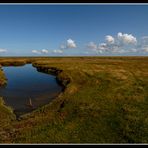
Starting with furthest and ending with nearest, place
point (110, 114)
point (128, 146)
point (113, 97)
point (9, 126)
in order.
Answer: point (113, 97) < point (110, 114) < point (9, 126) < point (128, 146)

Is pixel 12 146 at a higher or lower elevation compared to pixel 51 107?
higher

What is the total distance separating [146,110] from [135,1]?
1626 cm

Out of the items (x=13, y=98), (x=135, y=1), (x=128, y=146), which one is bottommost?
(x=13, y=98)

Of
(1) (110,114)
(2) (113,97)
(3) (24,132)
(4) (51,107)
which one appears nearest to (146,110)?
(1) (110,114)

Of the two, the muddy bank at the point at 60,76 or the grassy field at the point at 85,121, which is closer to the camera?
the grassy field at the point at 85,121

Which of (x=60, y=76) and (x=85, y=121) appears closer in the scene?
(x=85, y=121)

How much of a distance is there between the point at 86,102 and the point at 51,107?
4249 millimetres

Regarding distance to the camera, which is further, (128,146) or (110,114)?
(110,114)

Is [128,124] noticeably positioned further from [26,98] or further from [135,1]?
[26,98]

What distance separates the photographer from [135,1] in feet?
32.6

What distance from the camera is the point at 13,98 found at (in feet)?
116

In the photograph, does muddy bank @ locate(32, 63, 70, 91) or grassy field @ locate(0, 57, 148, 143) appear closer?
grassy field @ locate(0, 57, 148, 143)

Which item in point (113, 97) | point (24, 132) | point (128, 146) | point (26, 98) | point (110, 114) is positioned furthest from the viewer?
point (26, 98)

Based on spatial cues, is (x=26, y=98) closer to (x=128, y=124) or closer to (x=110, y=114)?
(x=110, y=114)
